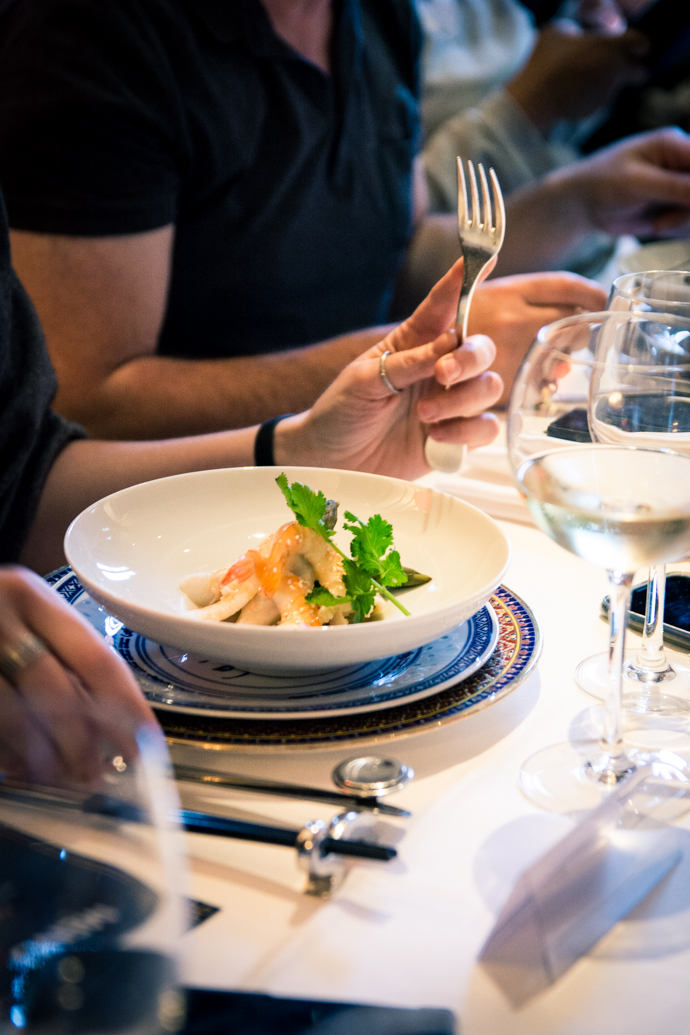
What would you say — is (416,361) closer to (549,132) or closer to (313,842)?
(313,842)

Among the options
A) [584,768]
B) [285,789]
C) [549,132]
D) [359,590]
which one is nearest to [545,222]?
[549,132]

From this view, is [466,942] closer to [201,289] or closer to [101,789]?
[101,789]

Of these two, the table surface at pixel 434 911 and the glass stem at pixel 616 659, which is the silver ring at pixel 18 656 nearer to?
the table surface at pixel 434 911

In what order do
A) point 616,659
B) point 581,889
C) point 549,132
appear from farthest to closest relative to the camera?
point 549,132 < point 616,659 < point 581,889

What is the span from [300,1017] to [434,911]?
109 mm

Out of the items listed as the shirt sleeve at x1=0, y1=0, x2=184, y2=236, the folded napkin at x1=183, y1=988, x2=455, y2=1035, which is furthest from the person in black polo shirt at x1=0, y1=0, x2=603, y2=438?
the folded napkin at x1=183, y1=988, x2=455, y2=1035

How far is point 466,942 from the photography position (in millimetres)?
445

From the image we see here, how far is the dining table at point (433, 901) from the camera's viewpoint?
409mm

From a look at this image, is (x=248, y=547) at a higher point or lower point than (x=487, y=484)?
higher

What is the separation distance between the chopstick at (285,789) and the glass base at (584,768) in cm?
10

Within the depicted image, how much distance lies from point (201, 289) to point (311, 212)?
31cm

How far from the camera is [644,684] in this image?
709mm

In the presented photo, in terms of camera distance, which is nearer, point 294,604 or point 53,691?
point 53,691

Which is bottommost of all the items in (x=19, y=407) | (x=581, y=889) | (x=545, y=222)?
(x=545, y=222)
